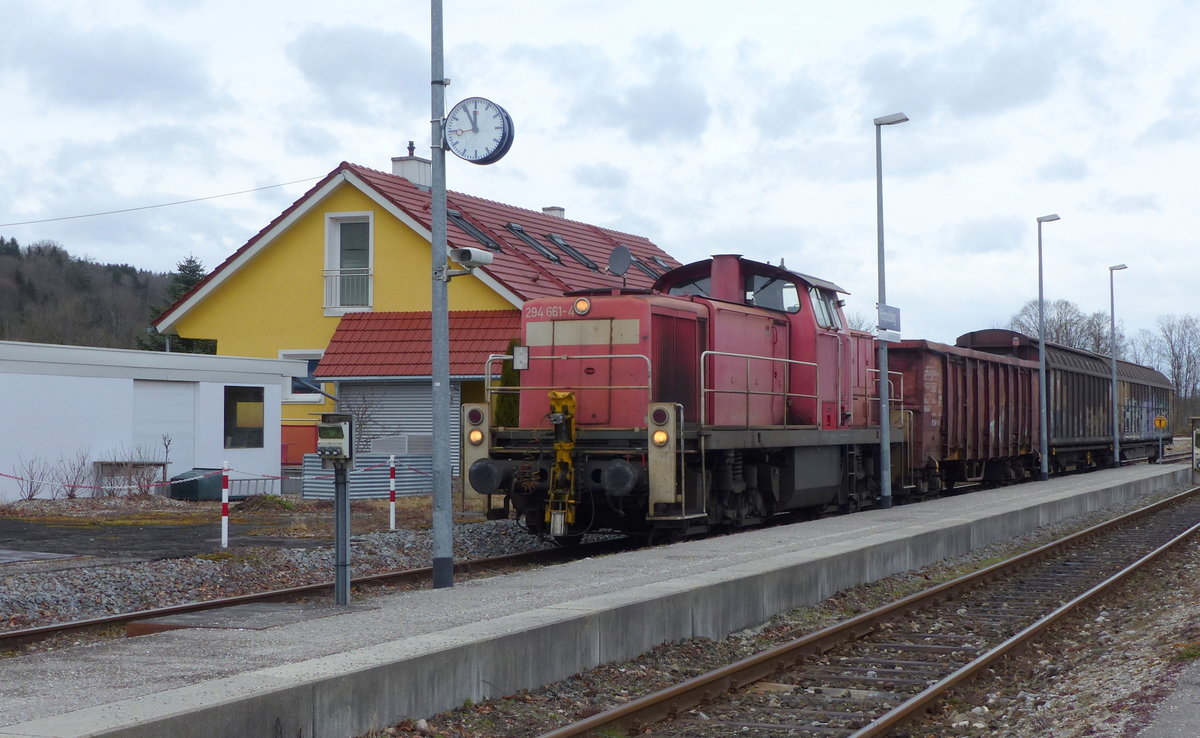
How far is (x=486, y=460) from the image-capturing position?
14.8m

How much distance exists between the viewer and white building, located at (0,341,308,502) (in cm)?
2231

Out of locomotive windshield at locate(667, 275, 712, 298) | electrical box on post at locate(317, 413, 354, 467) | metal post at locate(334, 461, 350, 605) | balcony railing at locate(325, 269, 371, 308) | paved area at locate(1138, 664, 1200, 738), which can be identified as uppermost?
balcony railing at locate(325, 269, 371, 308)

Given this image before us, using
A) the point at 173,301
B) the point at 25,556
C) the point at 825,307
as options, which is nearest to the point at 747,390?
the point at 825,307

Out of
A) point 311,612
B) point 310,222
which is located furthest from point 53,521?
point 310,222

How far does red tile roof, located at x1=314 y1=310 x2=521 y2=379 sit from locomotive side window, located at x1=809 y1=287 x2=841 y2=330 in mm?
8409

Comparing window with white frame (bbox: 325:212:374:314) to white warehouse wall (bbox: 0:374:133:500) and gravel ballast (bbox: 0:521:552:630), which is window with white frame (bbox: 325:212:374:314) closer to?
white warehouse wall (bbox: 0:374:133:500)

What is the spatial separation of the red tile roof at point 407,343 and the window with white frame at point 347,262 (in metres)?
1.38

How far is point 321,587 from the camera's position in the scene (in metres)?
12.2

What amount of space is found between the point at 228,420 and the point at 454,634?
20.3m

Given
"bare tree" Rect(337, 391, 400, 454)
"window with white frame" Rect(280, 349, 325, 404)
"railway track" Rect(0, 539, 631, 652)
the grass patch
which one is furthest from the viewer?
"window with white frame" Rect(280, 349, 325, 404)

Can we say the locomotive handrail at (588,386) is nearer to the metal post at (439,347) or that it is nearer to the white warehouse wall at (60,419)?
the metal post at (439,347)

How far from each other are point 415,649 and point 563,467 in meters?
7.46

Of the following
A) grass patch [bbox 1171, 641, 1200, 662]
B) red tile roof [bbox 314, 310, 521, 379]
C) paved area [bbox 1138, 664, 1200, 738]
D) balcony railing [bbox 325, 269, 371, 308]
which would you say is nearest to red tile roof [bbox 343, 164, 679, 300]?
red tile roof [bbox 314, 310, 521, 379]

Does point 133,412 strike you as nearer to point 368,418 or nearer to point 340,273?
point 368,418
